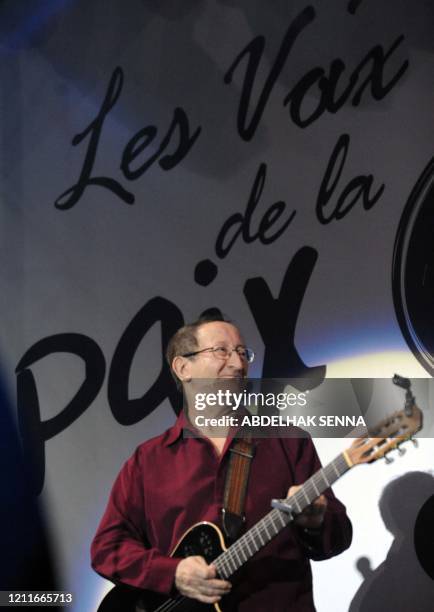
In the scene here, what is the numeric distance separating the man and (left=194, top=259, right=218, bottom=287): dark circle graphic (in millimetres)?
192

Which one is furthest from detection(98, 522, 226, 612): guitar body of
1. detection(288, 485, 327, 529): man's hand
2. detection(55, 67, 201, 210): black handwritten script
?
detection(55, 67, 201, 210): black handwritten script

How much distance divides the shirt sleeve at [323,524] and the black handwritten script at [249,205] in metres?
0.27

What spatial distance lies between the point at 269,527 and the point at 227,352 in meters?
0.64

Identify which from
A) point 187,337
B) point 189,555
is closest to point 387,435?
point 189,555

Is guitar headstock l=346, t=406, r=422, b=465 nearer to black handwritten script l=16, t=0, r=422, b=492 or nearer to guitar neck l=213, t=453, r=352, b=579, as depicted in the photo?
guitar neck l=213, t=453, r=352, b=579

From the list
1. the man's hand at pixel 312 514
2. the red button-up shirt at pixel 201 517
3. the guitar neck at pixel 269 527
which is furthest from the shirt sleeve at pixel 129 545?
the man's hand at pixel 312 514

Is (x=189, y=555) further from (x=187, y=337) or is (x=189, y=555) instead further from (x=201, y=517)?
(x=187, y=337)

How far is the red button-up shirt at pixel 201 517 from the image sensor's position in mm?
2738

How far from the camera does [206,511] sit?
2.78m

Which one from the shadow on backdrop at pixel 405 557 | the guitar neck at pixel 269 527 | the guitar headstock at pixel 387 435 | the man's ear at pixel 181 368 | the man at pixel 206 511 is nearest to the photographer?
the guitar headstock at pixel 387 435

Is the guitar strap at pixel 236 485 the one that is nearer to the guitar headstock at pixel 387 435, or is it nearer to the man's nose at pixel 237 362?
the man's nose at pixel 237 362

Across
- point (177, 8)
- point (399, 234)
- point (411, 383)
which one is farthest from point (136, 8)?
point (411, 383)

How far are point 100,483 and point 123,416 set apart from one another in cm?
26

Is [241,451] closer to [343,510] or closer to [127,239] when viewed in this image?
[343,510]
